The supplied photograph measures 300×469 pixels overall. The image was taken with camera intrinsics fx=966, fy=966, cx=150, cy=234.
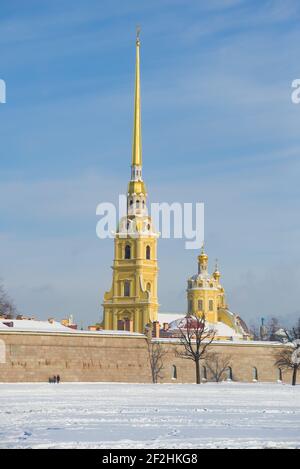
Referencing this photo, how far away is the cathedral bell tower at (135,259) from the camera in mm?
110938

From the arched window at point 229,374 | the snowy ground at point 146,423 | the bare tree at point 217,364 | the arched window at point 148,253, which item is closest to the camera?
the snowy ground at point 146,423

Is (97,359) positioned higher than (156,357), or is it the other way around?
(156,357)

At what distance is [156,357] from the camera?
75.2 metres

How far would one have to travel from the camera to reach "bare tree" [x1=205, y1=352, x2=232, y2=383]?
258ft

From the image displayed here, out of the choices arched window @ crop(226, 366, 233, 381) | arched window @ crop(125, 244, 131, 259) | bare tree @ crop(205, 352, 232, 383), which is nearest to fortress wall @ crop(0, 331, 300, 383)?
arched window @ crop(226, 366, 233, 381)

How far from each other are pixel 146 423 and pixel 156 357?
165ft

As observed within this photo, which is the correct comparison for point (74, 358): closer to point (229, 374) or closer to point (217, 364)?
point (217, 364)

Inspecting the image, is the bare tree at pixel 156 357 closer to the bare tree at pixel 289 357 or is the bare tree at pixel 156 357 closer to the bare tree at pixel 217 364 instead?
the bare tree at pixel 217 364

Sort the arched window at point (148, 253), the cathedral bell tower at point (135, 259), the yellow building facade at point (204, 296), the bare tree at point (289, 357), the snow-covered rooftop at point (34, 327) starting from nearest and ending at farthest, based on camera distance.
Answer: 1. the snow-covered rooftop at point (34, 327)
2. the bare tree at point (289, 357)
3. the cathedral bell tower at point (135, 259)
4. the arched window at point (148, 253)
5. the yellow building facade at point (204, 296)

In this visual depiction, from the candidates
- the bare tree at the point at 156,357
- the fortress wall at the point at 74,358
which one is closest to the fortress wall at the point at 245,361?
the bare tree at the point at 156,357

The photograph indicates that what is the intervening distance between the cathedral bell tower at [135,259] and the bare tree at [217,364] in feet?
100

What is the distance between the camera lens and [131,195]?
114 meters

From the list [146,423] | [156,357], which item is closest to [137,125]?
[156,357]
